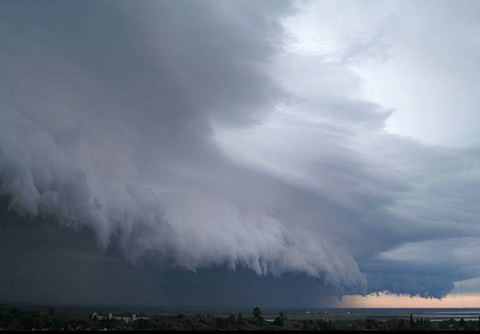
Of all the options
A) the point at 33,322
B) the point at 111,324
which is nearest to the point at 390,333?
the point at 111,324

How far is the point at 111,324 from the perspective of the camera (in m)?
101

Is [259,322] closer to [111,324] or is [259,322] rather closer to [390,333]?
[111,324]

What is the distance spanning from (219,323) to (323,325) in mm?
27613

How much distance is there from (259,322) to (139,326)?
28.0 metres

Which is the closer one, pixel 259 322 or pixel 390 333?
pixel 390 333

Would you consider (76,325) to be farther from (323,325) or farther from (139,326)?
(323,325)

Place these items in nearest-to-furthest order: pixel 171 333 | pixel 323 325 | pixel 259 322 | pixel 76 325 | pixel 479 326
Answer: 1. pixel 171 333
2. pixel 479 326
3. pixel 76 325
4. pixel 259 322
5. pixel 323 325

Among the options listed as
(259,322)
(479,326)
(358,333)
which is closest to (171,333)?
(358,333)

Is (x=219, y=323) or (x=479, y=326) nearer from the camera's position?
(x=479, y=326)

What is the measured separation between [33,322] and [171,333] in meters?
71.9

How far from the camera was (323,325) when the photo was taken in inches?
4648

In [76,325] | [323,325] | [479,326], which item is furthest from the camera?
[323,325]

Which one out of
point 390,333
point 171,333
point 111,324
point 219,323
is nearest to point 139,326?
point 111,324

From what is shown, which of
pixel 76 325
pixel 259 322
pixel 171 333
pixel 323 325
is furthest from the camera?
pixel 323 325
